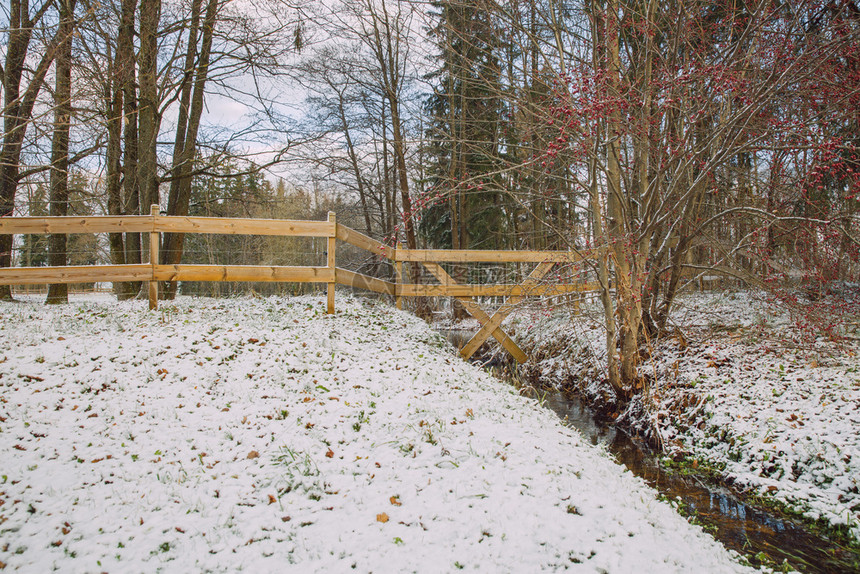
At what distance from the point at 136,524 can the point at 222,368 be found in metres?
2.19

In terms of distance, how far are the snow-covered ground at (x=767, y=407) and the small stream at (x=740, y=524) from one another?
23 centimetres

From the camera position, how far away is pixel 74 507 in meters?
2.77

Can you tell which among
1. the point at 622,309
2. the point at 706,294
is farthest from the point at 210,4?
the point at 706,294

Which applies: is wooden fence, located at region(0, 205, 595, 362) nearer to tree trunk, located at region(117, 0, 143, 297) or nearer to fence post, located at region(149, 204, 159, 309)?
fence post, located at region(149, 204, 159, 309)

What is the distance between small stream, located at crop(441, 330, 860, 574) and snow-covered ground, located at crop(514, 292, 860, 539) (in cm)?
23

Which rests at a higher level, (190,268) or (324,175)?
(324,175)

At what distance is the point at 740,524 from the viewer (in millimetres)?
3607

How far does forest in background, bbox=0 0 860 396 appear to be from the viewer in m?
4.75

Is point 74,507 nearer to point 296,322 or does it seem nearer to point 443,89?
point 296,322

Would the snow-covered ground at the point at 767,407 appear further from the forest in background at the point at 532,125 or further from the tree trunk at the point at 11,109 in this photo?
the tree trunk at the point at 11,109

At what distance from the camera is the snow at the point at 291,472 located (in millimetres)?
2482

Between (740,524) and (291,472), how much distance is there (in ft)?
11.7

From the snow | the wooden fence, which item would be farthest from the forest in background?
the snow

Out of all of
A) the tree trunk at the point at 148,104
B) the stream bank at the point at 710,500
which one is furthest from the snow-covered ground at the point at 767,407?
the tree trunk at the point at 148,104
